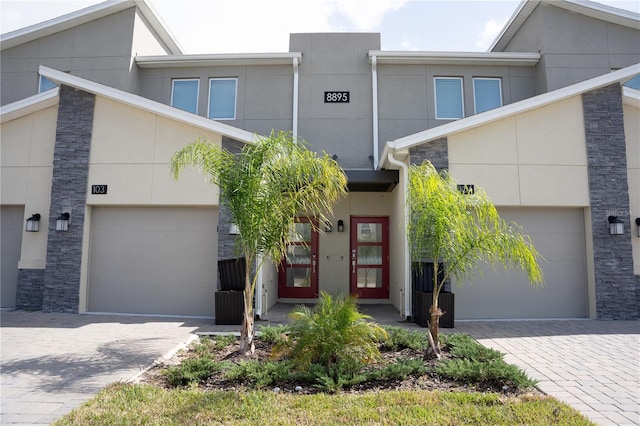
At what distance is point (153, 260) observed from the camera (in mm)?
9086

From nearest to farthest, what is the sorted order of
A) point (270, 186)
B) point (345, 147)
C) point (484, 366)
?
point (484, 366) < point (270, 186) < point (345, 147)

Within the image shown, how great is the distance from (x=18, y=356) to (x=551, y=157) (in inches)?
416

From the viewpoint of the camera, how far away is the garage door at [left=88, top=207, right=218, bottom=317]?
8922 millimetres

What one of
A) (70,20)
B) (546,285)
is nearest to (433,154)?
(546,285)

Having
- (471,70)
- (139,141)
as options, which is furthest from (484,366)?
(471,70)

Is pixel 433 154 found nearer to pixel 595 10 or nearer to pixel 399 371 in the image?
pixel 399 371

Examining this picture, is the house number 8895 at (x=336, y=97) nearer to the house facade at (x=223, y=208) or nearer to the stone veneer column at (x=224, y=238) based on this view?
the house facade at (x=223, y=208)

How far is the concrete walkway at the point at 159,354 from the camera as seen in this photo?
4.09 meters

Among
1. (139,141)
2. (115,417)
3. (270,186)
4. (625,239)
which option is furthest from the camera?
(139,141)

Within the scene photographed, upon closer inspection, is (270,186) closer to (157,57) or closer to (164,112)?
(164,112)

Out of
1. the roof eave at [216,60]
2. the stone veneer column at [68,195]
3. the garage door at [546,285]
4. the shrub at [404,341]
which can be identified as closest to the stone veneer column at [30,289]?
the stone veneer column at [68,195]

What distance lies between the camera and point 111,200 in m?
9.05

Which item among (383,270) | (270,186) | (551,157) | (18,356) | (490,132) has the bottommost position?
(18,356)

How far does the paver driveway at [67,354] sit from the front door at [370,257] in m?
4.90
